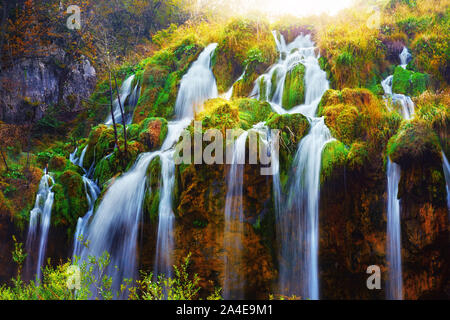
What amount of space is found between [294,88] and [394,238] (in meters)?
5.56

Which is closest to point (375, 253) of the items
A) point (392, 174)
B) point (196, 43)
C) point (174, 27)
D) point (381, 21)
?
point (392, 174)

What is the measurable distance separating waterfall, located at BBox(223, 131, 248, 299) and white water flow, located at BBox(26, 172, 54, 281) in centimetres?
504

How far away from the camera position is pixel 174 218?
7.55 meters

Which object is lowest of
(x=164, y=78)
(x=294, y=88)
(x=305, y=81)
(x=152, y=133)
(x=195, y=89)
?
(x=152, y=133)

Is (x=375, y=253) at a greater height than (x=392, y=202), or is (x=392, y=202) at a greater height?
(x=392, y=202)

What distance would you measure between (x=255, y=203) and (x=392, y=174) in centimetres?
295

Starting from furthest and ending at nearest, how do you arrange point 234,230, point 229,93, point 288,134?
point 229,93 < point 288,134 < point 234,230

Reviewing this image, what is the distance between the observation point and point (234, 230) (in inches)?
276

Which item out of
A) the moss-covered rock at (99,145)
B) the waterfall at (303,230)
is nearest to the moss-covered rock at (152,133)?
the moss-covered rock at (99,145)

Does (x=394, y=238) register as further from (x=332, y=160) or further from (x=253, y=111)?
(x=253, y=111)

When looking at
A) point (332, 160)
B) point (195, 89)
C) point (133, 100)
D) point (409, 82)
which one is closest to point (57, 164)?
point (133, 100)

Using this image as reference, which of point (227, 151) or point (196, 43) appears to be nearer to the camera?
point (227, 151)

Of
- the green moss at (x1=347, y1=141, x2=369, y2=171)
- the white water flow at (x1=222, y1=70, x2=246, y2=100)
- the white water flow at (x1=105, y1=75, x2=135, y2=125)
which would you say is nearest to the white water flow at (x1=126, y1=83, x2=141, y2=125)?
the white water flow at (x1=105, y1=75, x2=135, y2=125)
